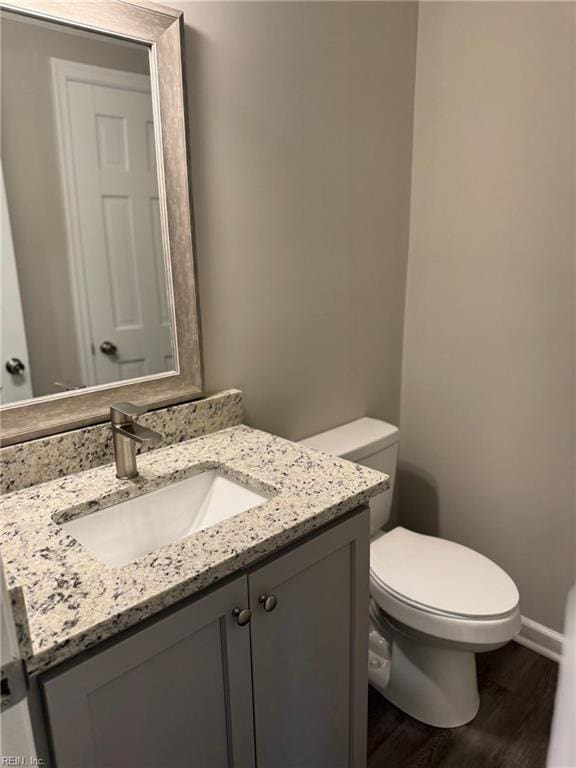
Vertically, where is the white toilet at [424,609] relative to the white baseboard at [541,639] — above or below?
above

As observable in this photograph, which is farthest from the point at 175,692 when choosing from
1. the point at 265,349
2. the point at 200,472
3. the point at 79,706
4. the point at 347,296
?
the point at 347,296

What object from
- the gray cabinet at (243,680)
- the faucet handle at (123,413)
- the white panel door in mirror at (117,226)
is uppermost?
the white panel door in mirror at (117,226)

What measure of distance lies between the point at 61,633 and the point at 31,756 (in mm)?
137

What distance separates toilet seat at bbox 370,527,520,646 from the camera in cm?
145

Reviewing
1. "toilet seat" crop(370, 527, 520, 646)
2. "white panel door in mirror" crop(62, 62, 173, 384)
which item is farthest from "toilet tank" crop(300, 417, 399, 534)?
"white panel door in mirror" crop(62, 62, 173, 384)

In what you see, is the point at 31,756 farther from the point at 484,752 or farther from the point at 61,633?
the point at 484,752

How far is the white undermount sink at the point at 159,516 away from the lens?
43.6 inches

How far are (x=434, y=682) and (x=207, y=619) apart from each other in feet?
3.44

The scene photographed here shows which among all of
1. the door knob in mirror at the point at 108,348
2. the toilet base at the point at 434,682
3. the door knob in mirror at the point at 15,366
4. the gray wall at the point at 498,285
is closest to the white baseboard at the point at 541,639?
the gray wall at the point at 498,285

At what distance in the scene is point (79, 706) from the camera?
0.77 m

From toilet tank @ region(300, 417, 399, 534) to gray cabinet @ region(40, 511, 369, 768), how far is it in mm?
535

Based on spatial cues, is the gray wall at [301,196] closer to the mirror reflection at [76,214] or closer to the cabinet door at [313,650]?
the mirror reflection at [76,214]

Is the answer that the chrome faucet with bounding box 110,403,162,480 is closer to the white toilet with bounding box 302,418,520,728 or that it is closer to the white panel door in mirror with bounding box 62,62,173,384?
the white panel door in mirror with bounding box 62,62,173,384

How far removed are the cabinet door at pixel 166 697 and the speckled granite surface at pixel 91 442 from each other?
1.65 feet
